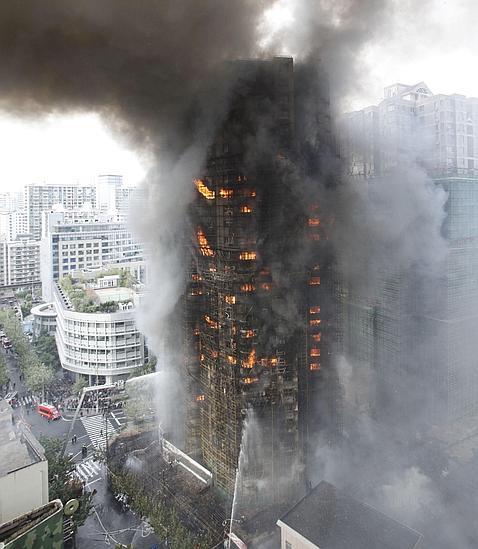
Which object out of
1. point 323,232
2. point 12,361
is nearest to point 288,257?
point 323,232

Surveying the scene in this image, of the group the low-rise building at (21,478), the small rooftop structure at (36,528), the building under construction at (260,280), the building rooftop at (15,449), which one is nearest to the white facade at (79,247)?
the building under construction at (260,280)

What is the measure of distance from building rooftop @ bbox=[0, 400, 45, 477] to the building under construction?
18.4ft

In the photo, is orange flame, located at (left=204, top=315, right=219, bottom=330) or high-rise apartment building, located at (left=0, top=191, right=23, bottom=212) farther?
high-rise apartment building, located at (left=0, top=191, right=23, bottom=212)

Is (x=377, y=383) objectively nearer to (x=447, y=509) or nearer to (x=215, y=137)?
(x=447, y=509)

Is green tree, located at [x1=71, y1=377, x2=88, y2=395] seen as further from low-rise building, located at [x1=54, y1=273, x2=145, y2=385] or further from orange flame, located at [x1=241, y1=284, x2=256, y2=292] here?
orange flame, located at [x1=241, y1=284, x2=256, y2=292]

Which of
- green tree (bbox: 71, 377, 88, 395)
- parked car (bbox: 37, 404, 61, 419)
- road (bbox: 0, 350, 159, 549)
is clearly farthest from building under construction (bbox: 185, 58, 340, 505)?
green tree (bbox: 71, 377, 88, 395)

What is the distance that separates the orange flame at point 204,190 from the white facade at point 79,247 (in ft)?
79.7

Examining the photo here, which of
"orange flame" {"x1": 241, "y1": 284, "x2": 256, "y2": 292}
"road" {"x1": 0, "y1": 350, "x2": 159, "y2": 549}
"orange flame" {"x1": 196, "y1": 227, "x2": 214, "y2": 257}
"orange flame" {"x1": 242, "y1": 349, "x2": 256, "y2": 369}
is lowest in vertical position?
"road" {"x1": 0, "y1": 350, "x2": 159, "y2": 549}

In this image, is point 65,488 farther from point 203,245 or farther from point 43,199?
point 43,199

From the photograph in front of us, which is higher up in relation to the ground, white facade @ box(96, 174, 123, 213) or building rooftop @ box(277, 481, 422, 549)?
white facade @ box(96, 174, 123, 213)

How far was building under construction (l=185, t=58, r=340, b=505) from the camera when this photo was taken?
13672 mm

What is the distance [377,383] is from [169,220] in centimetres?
1026

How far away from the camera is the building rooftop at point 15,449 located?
366 inches

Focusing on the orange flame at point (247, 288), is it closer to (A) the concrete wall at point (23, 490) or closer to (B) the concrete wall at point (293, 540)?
(B) the concrete wall at point (293, 540)
